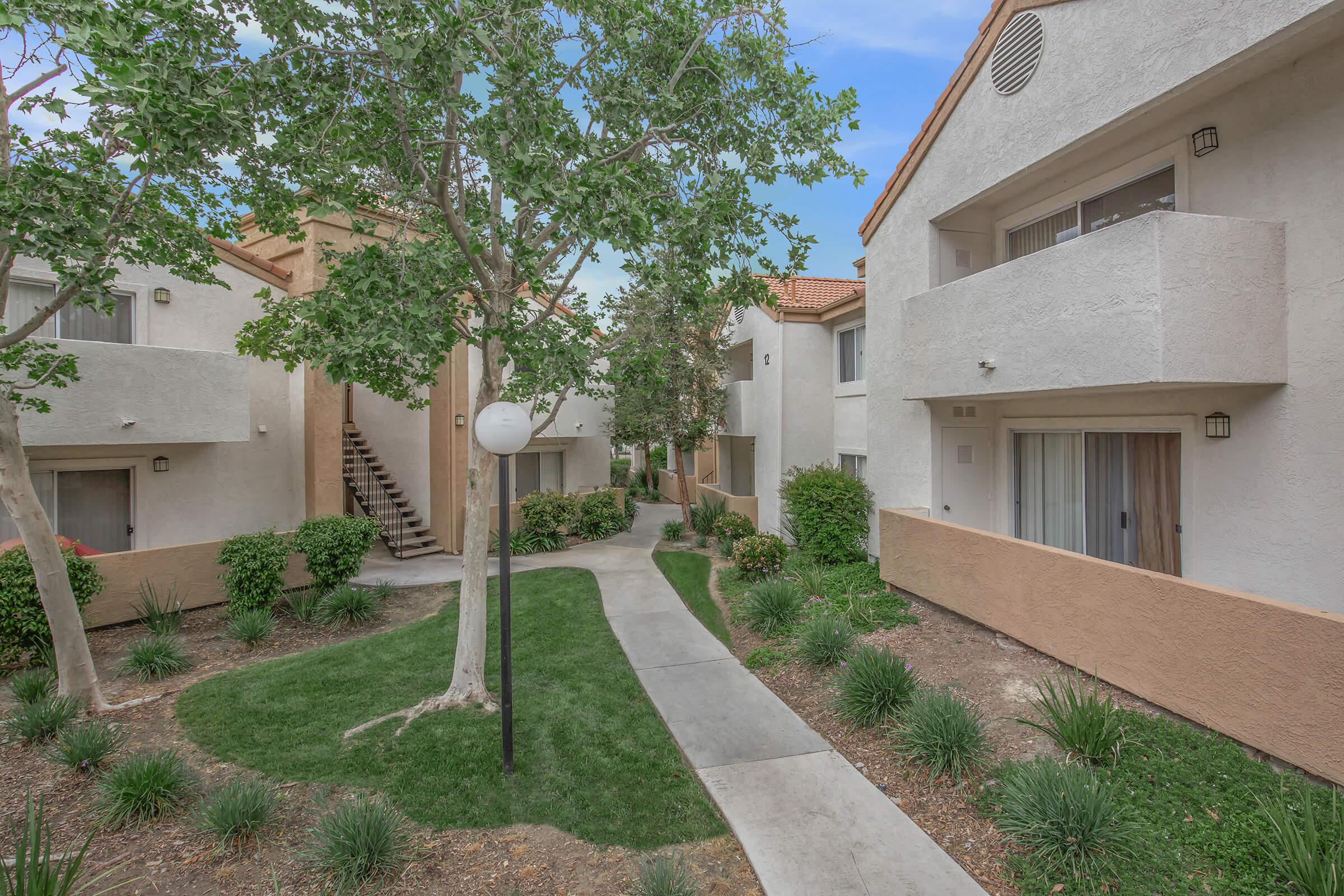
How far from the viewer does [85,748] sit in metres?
5.26

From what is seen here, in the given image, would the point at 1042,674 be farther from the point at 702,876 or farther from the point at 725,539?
the point at 725,539

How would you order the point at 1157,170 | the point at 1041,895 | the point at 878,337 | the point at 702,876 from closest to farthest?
the point at 1041,895, the point at 702,876, the point at 1157,170, the point at 878,337

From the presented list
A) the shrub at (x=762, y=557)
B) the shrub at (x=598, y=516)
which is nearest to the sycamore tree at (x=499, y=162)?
the shrub at (x=762, y=557)

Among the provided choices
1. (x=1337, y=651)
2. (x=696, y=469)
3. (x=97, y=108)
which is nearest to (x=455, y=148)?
(x=97, y=108)

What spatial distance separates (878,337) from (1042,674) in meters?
6.59

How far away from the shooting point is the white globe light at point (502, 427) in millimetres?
5406

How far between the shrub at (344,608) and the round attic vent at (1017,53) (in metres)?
12.1

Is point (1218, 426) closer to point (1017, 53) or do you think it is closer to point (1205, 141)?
point (1205, 141)

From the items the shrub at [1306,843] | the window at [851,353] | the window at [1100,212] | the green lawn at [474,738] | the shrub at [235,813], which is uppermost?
the window at [1100,212]

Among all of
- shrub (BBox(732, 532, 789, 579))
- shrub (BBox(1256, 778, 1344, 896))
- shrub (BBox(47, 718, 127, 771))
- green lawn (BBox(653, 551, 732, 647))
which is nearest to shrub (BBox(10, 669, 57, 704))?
shrub (BBox(47, 718, 127, 771))

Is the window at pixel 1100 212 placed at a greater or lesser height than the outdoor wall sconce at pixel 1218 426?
greater

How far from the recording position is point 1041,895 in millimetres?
3875

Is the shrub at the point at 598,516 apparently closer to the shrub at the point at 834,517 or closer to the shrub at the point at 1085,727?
the shrub at the point at 834,517

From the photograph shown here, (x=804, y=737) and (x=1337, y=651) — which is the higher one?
(x=1337, y=651)
